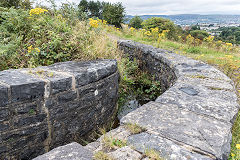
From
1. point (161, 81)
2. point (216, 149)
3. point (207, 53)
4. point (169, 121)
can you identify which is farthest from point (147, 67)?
point (216, 149)

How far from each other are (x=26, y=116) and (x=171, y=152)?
1.68m

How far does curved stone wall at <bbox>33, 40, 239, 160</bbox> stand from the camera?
1288 millimetres

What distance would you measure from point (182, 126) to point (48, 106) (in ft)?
5.25

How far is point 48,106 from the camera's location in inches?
85.4

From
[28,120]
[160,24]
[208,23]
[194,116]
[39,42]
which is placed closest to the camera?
[194,116]

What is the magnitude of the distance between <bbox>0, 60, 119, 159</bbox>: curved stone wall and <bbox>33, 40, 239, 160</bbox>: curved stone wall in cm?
94

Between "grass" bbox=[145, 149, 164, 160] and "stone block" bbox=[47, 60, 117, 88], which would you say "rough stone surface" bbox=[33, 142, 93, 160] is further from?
"stone block" bbox=[47, 60, 117, 88]

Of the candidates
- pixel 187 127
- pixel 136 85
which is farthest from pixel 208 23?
pixel 187 127

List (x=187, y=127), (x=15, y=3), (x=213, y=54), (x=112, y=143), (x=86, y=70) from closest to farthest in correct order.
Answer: (x=112, y=143), (x=187, y=127), (x=86, y=70), (x=15, y=3), (x=213, y=54)

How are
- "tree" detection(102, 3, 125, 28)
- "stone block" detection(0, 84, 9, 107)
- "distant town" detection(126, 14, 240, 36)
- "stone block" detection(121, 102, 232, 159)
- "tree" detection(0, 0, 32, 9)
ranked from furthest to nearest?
"distant town" detection(126, 14, 240, 36), "tree" detection(102, 3, 125, 28), "tree" detection(0, 0, 32, 9), "stone block" detection(0, 84, 9, 107), "stone block" detection(121, 102, 232, 159)

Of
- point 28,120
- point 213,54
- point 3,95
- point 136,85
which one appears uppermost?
point 213,54

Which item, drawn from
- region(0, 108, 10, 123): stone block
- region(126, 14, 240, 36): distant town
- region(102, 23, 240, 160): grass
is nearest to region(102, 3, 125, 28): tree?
region(126, 14, 240, 36): distant town

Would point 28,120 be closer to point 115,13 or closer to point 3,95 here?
point 3,95

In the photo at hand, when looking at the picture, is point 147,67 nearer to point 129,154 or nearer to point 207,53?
point 207,53
